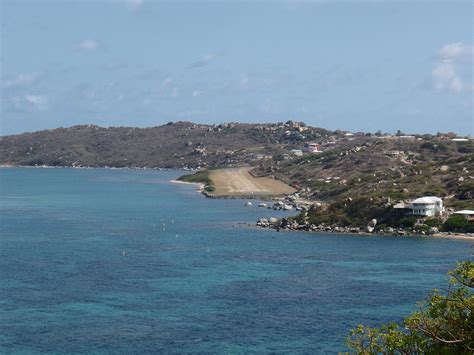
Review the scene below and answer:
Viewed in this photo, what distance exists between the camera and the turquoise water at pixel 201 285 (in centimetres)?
6581

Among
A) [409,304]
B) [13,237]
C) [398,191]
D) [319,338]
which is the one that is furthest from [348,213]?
[319,338]

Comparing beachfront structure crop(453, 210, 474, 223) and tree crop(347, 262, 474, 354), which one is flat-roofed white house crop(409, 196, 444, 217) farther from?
tree crop(347, 262, 474, 354)

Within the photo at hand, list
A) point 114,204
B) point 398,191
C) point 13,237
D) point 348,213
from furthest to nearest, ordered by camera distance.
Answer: point 114,204 → point 398,191 → point 348,213 → point 13,237

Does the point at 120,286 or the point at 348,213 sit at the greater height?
the point at 348,213

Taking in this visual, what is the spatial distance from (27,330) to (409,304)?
34.6 metres

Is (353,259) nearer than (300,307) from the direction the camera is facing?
No

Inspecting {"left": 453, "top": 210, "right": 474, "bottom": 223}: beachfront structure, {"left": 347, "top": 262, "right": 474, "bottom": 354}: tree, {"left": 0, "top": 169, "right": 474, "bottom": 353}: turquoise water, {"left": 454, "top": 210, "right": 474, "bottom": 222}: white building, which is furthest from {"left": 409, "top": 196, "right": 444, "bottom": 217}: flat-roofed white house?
{"left": 347, "top": 262, "right": 474, "bottom": 354}: tree

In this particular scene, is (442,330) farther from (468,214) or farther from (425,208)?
(425,208)

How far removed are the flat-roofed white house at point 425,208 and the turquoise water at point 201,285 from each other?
1155cm

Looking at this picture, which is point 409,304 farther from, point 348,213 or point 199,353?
point 348,213

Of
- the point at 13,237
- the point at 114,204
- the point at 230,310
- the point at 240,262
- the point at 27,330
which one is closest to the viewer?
the point at 27,330

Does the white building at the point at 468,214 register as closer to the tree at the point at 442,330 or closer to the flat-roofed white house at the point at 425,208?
the flat-roofed white house at the point at 425,208

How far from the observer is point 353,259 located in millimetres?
103500

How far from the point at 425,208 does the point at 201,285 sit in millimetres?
59424
